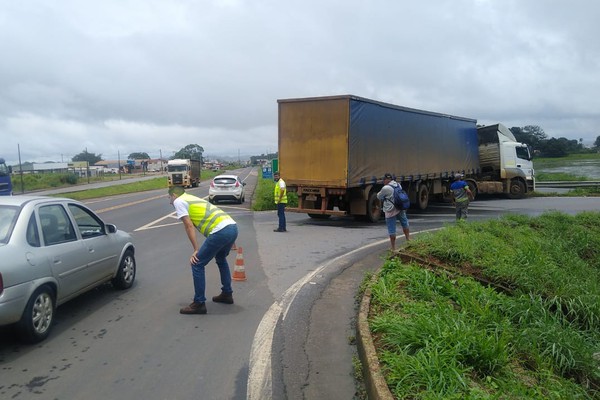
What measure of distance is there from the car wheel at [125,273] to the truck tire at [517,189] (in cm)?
2157

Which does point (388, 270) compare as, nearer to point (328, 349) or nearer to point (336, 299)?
point (336, 299)

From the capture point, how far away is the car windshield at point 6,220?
4816 millimetres

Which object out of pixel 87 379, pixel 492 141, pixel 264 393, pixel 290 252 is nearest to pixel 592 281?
pixel 290 252

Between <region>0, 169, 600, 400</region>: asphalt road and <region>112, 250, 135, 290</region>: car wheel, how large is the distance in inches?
5.2

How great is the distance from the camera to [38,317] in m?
4.88

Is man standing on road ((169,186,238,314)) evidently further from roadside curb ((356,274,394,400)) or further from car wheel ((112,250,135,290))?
roadside curb ((356,274,394,400))

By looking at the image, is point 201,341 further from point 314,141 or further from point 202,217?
point 314,141

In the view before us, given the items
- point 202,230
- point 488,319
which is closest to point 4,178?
point 202,230

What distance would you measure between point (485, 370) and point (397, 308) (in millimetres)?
1571

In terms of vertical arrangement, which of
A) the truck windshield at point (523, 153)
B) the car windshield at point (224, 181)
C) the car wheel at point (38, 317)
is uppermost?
the truck windshield at point (523, 153)

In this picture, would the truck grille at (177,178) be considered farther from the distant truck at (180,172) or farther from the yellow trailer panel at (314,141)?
the yellow trailer panel at (314,141)

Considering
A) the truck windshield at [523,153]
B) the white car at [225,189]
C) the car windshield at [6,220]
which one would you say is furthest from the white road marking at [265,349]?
the truck windshield at [523,153]

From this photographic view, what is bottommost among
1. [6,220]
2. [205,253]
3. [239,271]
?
[239,271]

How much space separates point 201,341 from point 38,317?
1.63 m
